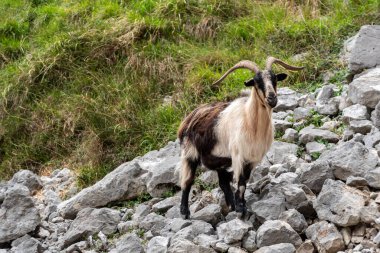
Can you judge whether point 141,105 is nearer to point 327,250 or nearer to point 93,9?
point 93,9

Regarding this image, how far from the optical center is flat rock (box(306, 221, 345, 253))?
221 inches

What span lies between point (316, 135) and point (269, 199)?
1594 mm

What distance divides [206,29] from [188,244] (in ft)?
20.0

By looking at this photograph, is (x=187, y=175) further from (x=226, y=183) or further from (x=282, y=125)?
(x=282, y=125)

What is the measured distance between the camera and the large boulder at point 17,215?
7.13 m

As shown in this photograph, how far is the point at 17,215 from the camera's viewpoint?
23.8 ft

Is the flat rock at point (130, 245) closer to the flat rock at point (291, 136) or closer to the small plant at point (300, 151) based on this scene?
the small plant at point (300, 151)

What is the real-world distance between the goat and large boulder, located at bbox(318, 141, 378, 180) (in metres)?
0.70

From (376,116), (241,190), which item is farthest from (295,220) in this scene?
(376,116)

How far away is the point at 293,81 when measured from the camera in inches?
377

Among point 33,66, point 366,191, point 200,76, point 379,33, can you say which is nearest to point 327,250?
point 366,191

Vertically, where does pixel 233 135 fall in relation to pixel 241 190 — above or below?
above

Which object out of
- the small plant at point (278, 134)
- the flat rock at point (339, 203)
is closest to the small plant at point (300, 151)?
the small plant at point (278, 134)

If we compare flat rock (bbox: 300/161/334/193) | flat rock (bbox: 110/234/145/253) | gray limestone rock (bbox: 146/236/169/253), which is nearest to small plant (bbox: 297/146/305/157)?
flat rock (bbox: 300/161/334/193)
